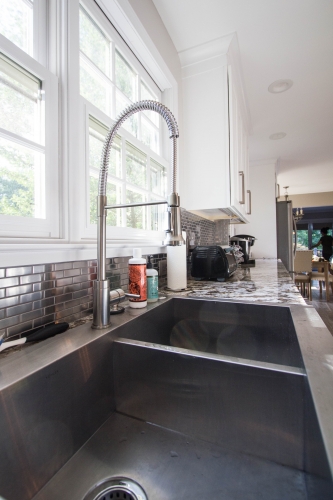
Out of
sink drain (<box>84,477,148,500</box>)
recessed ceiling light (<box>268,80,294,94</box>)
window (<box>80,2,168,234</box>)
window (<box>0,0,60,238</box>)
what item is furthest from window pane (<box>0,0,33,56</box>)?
recessed ceiling light (<box>268,80,294,94</box>)

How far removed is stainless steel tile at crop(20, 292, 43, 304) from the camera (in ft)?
2.13

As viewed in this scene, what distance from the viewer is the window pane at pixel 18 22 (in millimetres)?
742

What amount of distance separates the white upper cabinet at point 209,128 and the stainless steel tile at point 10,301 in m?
1.41

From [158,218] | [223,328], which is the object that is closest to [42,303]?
[223,328]

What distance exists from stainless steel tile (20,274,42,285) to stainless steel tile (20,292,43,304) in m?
0.03

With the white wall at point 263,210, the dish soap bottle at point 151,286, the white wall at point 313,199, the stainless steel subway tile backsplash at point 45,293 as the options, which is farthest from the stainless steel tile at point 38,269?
the white wall at point 313,199

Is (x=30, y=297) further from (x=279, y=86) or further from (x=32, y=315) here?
(x=279, y=86)

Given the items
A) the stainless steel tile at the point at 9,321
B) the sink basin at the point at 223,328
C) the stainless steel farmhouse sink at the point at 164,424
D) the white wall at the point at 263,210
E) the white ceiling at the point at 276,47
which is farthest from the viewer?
the white wall at the point at 263,210

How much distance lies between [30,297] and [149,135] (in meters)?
1.33

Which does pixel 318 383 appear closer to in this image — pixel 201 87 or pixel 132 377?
pixel 132 377

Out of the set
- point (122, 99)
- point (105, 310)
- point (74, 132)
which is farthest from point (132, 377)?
point (122, 99)

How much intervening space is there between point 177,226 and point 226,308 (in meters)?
0.46

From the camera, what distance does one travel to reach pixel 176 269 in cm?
131

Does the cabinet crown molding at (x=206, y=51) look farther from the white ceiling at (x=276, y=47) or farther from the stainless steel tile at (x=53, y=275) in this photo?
the stainless steel tile at (x=53, y=275)
